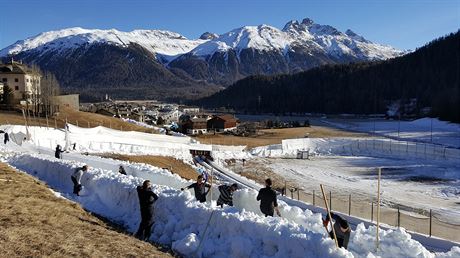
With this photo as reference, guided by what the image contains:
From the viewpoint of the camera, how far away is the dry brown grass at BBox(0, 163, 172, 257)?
953cm

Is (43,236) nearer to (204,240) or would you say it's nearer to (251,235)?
(204,240)

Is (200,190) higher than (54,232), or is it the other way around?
(200,190)

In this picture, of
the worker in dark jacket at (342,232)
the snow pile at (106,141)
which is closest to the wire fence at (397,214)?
the worker in dark jacket at (342,232)

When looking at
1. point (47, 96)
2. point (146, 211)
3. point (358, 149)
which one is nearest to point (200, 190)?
point (146, 211)

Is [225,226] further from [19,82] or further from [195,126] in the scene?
[195,126]

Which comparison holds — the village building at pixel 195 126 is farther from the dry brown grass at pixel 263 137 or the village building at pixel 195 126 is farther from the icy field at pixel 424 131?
the icy field at pixel 424 131

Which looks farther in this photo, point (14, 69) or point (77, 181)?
point (14, 69)

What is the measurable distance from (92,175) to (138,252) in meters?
8.01

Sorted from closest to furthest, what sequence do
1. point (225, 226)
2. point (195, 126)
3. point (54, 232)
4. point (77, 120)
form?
1. point (54, 232)
2. point (225, 226)
3. point (77, 120)
4. point (195, 126)

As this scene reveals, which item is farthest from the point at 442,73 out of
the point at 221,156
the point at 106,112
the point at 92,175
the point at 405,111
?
the point at 92,175

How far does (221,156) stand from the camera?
5997 cm

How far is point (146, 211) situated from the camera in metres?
12.5

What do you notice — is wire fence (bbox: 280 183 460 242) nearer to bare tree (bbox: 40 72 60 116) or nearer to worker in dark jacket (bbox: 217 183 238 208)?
worker in dark jacket (bbox: 217 183 238 208)

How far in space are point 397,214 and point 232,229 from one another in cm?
1826
